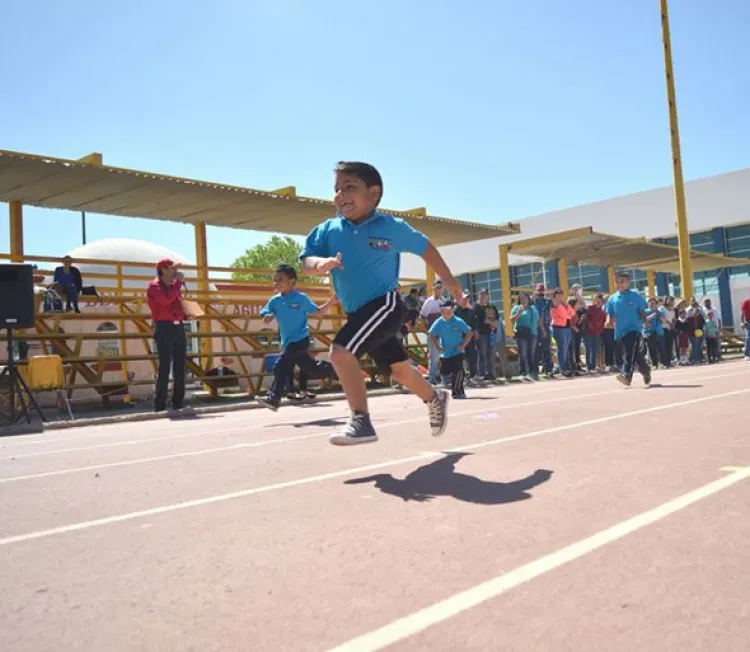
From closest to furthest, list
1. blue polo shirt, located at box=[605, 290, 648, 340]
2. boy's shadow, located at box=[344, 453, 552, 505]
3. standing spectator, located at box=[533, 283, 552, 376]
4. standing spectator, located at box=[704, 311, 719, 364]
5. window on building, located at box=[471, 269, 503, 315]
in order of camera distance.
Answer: boy's shadow, located at box=[344, 453, 552, 505], blue polo shirt, located at box=[605, 290, 648, 340], standing spectator, located at box=[533, 283, 552, 376], standing spectator, located at box=[704, 311, 719, 364], window on building, located at box=[471, 269, 503, 315]

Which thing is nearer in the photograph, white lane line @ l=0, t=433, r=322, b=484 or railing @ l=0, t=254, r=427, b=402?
white lane line @ l=0, t=433, r=322, b=484

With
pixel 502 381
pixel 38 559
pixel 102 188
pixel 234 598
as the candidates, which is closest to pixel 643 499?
pixel 234 598

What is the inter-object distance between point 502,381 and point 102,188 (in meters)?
9.01

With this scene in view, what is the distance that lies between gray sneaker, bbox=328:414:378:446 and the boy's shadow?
0.63 metres

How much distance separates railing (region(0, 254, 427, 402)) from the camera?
13055 mm

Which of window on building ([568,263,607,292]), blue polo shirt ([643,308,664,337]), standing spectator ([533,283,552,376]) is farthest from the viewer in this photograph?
window on building ([568,263,607,292])

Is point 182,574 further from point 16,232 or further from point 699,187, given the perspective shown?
point 699,187

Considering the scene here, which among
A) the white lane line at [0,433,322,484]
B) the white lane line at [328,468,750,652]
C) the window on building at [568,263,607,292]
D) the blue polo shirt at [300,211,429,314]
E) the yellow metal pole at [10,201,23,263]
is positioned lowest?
the white lane line at [328,468,750,652]

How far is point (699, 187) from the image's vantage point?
1903 inches

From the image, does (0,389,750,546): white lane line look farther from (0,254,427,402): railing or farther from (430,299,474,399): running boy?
(0,254,427,402): railing

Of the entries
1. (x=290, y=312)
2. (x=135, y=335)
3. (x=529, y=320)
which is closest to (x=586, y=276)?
(x=529, y=320)

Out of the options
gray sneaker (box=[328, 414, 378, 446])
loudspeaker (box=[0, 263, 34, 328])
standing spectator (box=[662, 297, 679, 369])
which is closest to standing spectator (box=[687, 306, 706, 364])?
standing spectator (box=[662, 297, 679, 369])

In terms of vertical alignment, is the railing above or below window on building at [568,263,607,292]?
below

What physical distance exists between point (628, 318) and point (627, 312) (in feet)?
0.34
